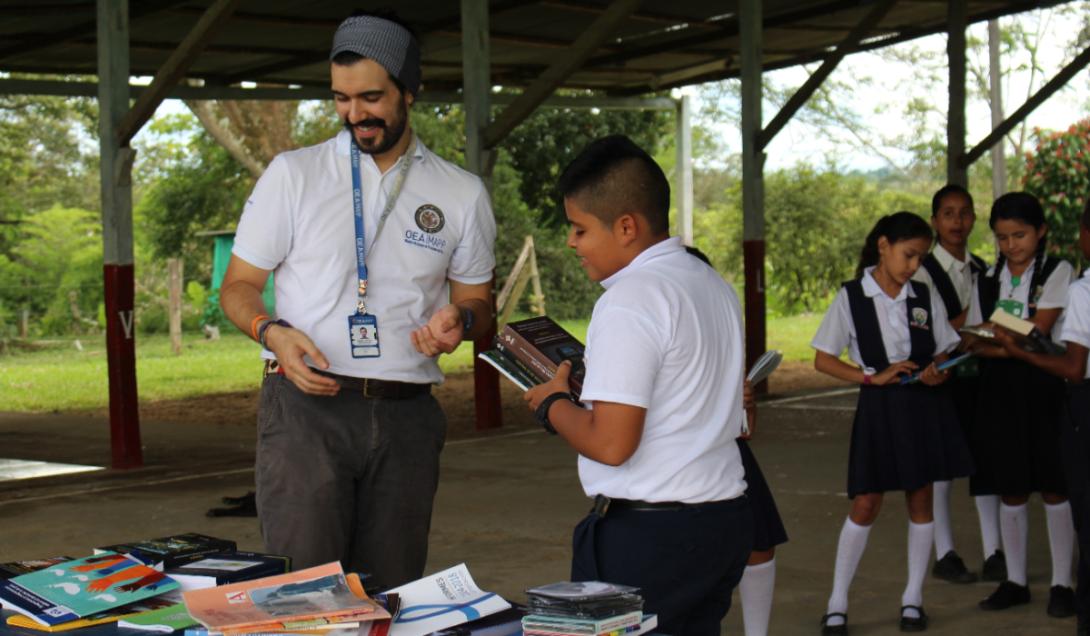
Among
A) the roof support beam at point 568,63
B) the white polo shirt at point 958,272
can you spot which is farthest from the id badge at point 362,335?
the roof support beam at point 568,63

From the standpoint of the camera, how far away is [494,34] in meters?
15.2

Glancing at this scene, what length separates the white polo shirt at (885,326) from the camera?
19.1ft

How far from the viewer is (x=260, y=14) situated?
43.9 feet

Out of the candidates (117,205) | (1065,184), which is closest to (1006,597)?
(117,205)

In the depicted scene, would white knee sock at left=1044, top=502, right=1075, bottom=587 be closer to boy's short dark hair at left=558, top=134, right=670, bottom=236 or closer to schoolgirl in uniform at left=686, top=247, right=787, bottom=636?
schoolgirl in uniform at left=686, top=247, right=787, bottom=636

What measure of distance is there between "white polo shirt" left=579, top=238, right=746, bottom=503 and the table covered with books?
526mm

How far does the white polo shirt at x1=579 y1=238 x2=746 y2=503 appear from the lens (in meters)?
3.06

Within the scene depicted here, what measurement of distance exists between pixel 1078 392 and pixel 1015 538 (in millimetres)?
1157

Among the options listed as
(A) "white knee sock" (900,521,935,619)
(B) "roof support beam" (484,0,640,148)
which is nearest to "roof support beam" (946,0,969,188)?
(B) "roof support beam" (484,0,640,148)

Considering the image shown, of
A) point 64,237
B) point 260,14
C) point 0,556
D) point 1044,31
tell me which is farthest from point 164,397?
point 1044,31

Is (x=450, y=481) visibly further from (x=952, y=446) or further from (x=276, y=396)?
(x=276, y=396)

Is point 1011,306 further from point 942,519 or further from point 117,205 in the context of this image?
point 117,205

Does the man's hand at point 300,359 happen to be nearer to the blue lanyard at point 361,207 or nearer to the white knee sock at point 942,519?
the blue lanyard at point 361,207

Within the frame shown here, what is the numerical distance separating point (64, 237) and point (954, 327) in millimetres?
24487
